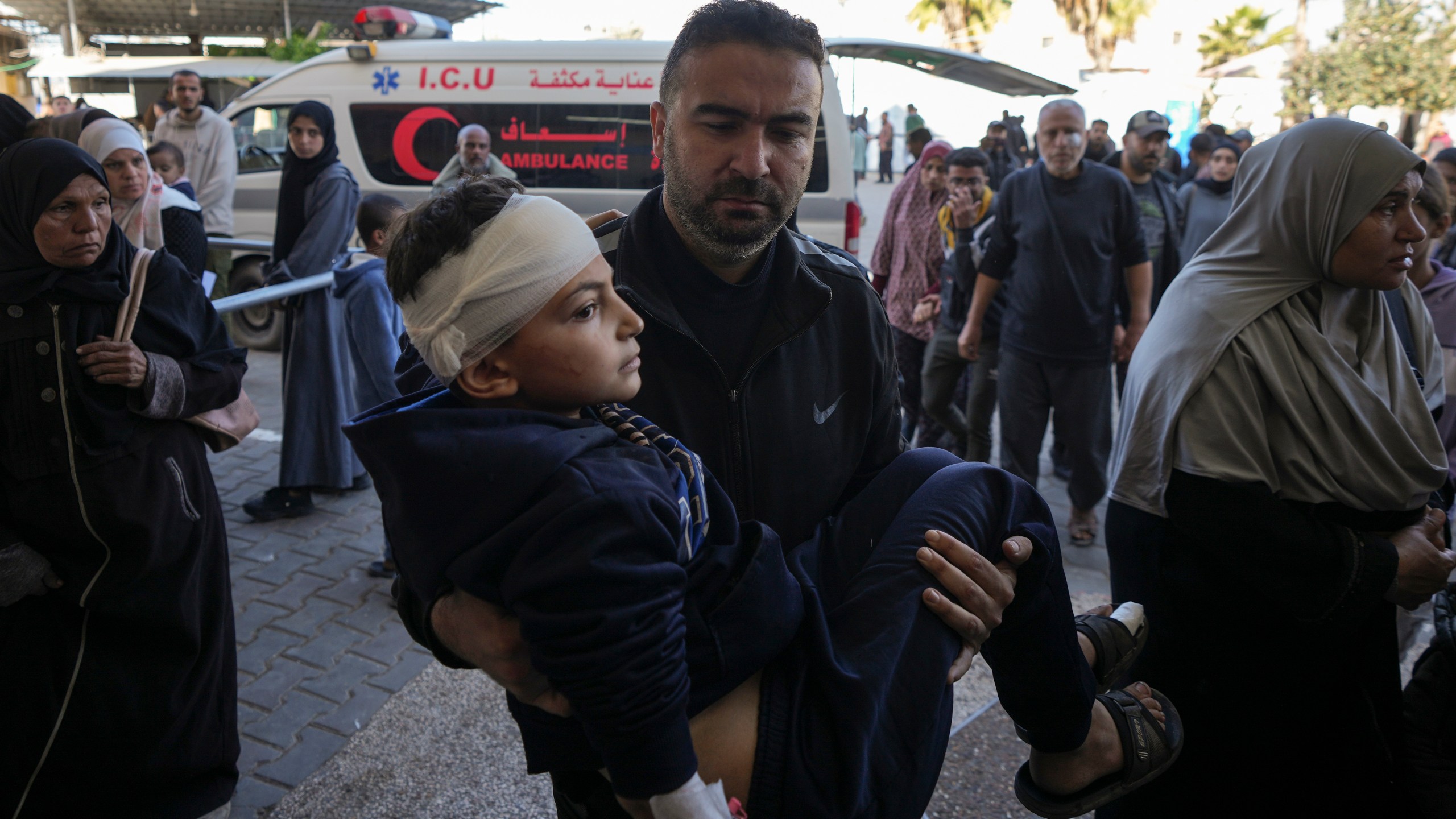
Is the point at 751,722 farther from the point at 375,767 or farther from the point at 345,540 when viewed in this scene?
the point at 345,540

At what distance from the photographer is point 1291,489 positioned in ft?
7.49

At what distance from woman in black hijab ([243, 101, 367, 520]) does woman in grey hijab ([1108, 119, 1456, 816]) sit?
4.48 metres

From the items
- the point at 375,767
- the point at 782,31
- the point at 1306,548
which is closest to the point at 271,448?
the point at 375,767

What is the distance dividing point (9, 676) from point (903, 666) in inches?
92.8

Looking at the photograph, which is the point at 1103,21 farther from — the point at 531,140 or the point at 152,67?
the point at 531,140

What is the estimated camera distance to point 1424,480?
90.7 inches

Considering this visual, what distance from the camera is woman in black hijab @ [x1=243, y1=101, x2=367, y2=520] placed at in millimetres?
5438

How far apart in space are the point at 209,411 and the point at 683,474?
209cm

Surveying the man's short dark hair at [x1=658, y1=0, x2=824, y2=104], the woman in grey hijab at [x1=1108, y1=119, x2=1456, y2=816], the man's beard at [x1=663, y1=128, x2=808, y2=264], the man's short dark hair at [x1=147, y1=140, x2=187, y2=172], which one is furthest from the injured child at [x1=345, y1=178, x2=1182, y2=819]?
the man's short dark hair at [x1=147, y1=140, x2=187, y2=172]

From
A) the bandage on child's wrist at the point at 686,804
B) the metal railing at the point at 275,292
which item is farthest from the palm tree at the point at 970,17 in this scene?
the bandage on child's wrist at the point at 686,804

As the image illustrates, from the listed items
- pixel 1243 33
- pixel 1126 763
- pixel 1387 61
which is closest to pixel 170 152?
pixel 1126 763

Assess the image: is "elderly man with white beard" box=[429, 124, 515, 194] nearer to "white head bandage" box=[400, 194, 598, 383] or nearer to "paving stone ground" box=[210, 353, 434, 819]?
"paving stone ground" box=[210, 353, 434, 819]

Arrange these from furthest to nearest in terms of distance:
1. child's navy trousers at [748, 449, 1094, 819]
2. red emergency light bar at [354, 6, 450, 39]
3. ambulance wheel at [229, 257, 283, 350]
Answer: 1. red emergency light bar at [354, 6, 450, 39]
2. ambulance wheel at [229, 257, 283, 350]
3. child's navy trousers at [748, 449, 1094, 819]

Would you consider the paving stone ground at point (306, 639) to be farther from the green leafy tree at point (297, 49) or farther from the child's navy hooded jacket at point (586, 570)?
the green leafy tree at point (297, 49)
